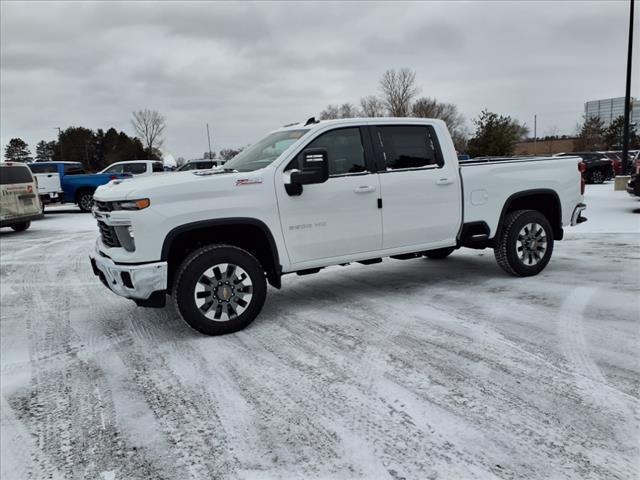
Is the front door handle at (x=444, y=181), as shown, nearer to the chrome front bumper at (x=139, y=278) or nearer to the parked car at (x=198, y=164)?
the chrome front bumper at (x=139, y=278)

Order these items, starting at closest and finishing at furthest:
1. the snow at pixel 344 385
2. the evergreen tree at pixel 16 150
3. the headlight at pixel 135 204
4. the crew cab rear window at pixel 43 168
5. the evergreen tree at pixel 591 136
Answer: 1. the snow at pixel 344 385
2. the headlight at pixel 135 204
3. the crew cab rear window at pixel 43 168
4. the evergreen tree at pixel 591 136
5. the evergreen tree at pixel 16 150

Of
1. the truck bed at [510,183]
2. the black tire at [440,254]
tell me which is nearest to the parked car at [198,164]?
the black tire at [440,254]

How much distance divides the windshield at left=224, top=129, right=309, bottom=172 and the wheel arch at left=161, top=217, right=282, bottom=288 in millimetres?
640

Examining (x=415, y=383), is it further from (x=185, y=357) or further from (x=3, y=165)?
(x=3, y=165)

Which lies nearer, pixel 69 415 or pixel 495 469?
pixel 495 469

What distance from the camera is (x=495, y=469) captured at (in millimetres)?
2398

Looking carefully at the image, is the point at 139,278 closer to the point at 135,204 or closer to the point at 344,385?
the point at 135,204

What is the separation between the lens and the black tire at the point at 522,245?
5953 millimetres

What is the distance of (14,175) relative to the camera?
12.9 meters

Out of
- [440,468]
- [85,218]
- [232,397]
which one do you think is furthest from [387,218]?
[85,218]

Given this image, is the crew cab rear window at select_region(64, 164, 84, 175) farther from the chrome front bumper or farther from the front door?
the front door

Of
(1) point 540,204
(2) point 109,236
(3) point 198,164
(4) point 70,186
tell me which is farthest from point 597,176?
(2) point 109,236

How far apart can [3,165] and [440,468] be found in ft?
46.4

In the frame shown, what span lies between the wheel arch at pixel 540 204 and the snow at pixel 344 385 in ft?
2.39
